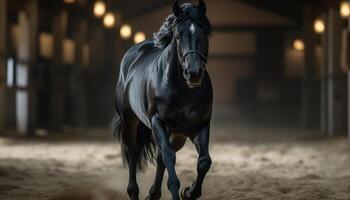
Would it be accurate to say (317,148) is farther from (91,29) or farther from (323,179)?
(91,29)

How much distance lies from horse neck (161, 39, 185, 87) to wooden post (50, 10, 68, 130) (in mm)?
14294

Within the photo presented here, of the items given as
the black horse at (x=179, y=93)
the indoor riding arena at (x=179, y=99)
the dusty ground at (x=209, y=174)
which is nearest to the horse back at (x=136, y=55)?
the indoor riding arena at (x=179, y=99)

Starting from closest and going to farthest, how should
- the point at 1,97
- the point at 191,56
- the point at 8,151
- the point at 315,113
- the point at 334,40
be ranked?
the point at 191,56 → the point at 8,151 → the point at 1,97 → the point at 334,40 → the point at 315,113

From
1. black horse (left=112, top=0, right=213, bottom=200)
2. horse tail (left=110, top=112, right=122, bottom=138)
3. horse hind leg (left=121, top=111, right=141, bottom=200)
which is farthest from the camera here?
horse tail (left=110, top=112, right=122, bottom=138)

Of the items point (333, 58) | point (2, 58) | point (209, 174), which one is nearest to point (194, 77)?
point (209, 174)

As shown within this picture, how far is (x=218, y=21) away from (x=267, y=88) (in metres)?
3.70

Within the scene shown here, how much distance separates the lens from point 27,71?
641 inches

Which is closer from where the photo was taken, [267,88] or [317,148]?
[317,148]

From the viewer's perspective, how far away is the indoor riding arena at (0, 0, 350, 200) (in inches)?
229

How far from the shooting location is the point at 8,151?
11477 mm

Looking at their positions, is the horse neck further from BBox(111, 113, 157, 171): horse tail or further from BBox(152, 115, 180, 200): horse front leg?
BBox(111, 113, 157, 171): horse tail

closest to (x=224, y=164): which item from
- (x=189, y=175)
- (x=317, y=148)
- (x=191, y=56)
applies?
(x=189, y=175)

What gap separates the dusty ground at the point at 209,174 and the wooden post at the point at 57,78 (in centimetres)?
492

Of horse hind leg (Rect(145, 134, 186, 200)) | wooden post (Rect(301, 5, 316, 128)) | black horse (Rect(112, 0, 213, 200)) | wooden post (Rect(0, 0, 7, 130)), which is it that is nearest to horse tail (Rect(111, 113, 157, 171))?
horse hind leg (Rect(145, 134, 186, 200))
